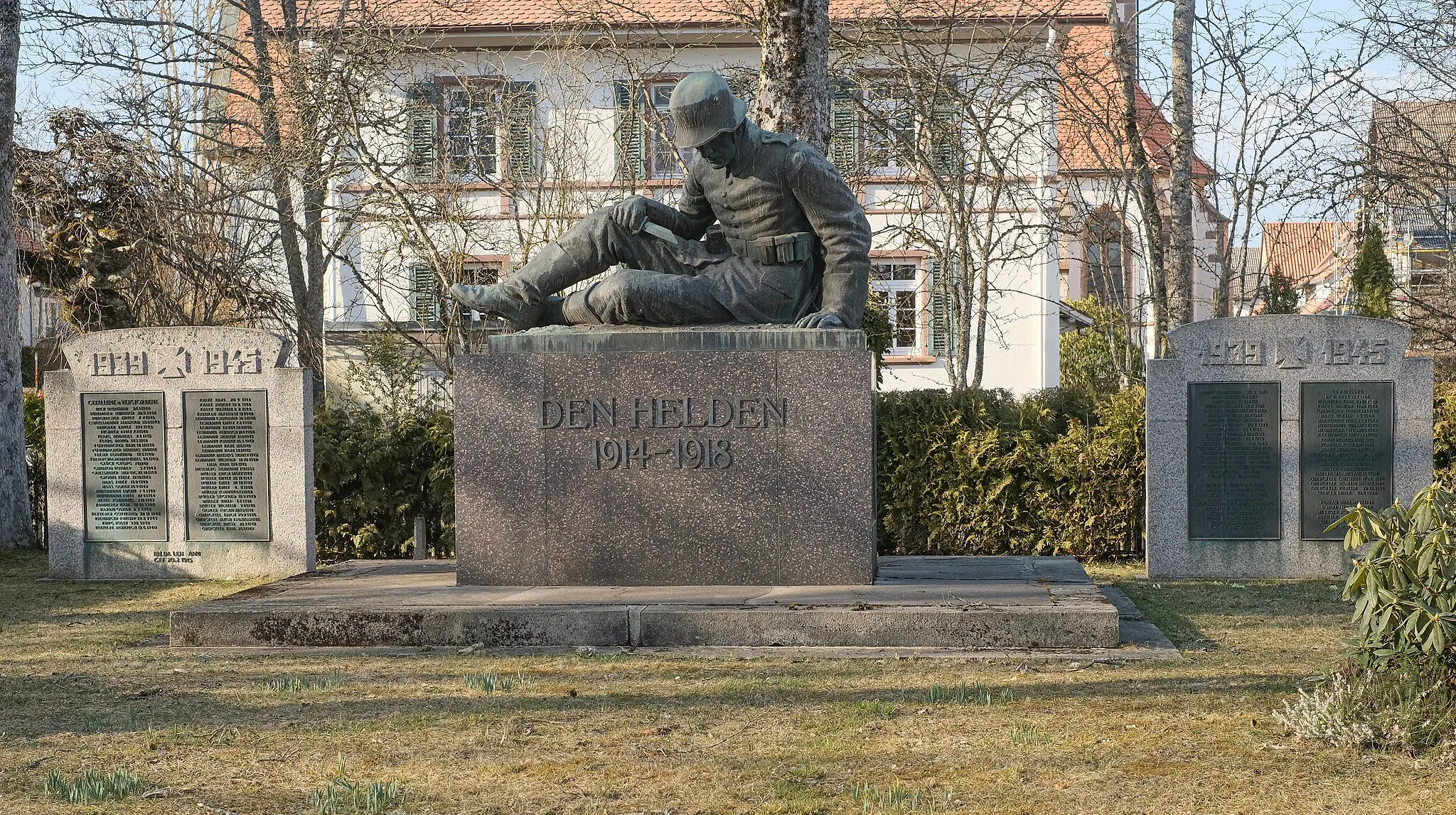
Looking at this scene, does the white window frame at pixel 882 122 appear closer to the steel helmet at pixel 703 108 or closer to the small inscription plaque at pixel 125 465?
the small inscription plaque at pixel 125 465

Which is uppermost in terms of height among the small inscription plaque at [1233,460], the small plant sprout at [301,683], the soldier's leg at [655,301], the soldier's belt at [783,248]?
the soldier's belt at [783,248]

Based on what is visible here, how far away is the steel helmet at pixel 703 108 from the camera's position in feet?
23.1

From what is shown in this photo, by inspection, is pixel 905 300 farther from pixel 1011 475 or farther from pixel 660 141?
pixel 1011 475

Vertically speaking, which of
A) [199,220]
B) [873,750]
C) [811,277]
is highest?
[199,220]

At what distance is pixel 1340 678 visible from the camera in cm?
488

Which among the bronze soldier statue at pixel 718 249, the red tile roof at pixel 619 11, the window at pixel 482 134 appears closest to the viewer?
the bronze soldier statue at pixel 718 249

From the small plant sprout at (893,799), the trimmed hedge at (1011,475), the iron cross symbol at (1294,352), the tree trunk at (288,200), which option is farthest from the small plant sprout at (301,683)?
the tree trunk at (288,200)

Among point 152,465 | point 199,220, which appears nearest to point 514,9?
point 199,220

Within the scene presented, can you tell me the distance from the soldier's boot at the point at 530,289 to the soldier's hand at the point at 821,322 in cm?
127

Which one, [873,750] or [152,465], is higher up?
[152,465]

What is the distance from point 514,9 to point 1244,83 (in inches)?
592

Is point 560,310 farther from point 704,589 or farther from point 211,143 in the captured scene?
point 211,143

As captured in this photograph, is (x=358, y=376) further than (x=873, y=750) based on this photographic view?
Yes

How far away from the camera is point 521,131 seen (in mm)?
16750
